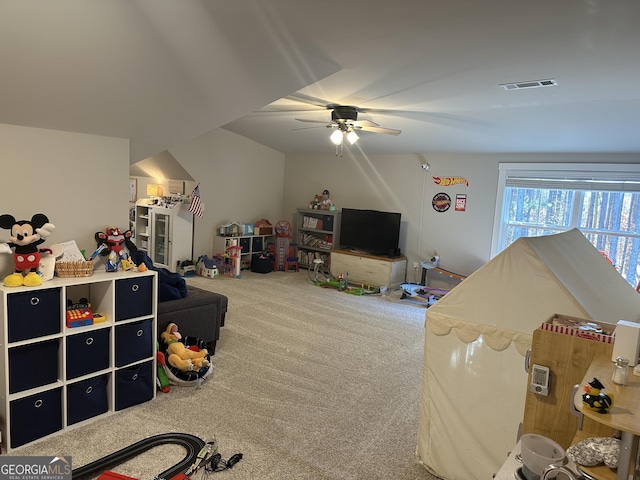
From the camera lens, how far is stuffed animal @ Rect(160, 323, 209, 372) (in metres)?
3.55

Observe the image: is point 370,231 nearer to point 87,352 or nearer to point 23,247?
point 87,352

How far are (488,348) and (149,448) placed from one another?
2158mm

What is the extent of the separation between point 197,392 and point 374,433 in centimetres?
145

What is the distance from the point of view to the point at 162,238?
7.52 m

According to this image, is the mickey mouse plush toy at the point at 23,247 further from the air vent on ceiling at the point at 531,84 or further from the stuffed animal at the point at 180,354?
the air vent on ceiling at the point at 531,84

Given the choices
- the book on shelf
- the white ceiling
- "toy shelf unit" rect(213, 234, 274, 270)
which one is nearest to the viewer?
the white ceiling

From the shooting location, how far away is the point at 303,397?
11.5ft

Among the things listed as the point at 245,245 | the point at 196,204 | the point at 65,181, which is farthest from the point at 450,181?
the point at 65,181

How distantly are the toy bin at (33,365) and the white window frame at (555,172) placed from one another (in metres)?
5.81

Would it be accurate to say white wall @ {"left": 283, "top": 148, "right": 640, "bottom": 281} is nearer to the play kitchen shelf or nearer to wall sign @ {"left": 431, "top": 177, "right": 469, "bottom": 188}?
wall sign @ {"left": 431, "top": 177, "right": 469, "bottom": 188}

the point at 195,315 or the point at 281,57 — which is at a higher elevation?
the point at 281,57

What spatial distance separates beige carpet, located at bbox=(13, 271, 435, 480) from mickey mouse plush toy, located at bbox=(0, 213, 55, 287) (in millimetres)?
1034

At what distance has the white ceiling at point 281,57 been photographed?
7.11 ft

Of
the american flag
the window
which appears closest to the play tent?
the window
